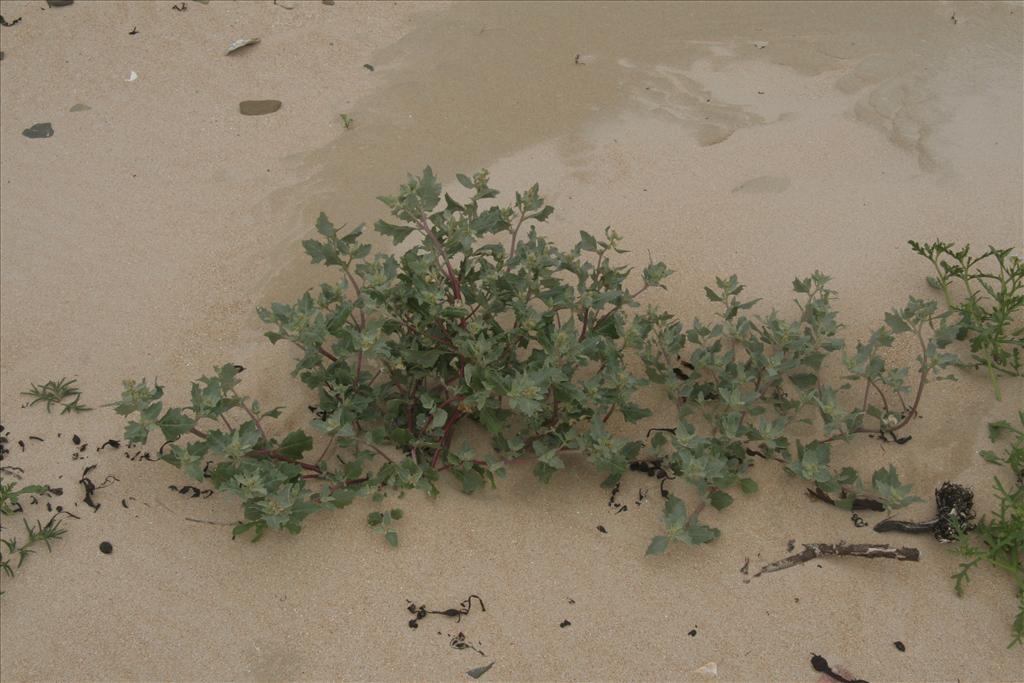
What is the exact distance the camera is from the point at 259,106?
4234 millimetres

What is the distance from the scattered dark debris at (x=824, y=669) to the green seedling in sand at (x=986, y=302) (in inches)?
43.6

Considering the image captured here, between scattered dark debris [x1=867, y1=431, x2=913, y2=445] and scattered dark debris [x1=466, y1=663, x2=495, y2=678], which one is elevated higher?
scattered dark debris [x1=867, y1=431, x2=913, y2=445]

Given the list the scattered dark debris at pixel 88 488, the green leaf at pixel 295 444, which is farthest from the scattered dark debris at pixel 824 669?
the scattered dark debris at pixel 88 488

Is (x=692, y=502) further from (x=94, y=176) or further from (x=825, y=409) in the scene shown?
(x=94, y=176)

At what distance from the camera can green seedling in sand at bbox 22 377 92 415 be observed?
2.96 metres

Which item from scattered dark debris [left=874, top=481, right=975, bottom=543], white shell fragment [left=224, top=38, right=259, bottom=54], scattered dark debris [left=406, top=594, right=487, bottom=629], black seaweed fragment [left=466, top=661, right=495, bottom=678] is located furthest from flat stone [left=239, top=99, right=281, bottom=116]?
scattered dark debris [left=874, top=481, right=975, bottom=543]

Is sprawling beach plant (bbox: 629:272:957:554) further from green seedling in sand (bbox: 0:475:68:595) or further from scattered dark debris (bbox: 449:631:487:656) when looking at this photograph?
green seedling in sand (bbox: 0:475:68:595)

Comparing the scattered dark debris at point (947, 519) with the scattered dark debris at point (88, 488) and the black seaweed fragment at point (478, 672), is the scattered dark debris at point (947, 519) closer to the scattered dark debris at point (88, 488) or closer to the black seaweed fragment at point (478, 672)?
the black seaweed fragment at point (478, 672)

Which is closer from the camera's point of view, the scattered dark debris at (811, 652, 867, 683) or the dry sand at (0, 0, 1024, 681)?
Answer: the scattered dark debris at (811, 652, 867, 683)

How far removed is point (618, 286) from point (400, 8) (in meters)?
2.84

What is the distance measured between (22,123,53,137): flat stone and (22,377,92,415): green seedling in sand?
164cm

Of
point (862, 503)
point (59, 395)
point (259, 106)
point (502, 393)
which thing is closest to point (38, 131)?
point (259, 106)

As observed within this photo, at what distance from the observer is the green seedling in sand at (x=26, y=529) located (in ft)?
8.56

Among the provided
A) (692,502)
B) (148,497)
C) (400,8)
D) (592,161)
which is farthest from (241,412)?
(400,8)
